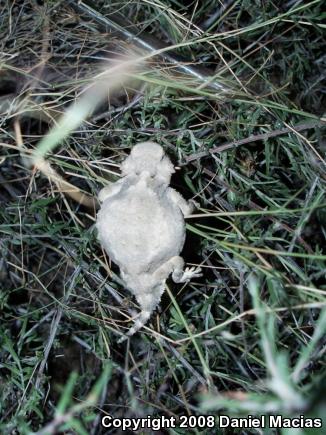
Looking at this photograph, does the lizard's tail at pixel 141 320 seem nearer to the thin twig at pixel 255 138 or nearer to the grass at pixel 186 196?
the grass at pixel 186 196

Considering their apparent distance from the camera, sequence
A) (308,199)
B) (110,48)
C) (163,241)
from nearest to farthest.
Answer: (163,241) → (308,199) → (110,48)

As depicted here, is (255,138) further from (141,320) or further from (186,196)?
(141,320)

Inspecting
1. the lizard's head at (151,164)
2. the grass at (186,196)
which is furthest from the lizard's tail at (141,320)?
the lizard's head at (151,164)

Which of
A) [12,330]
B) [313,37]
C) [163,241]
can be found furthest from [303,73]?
[12,330]

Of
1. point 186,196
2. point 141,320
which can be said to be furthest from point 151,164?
point 141,320

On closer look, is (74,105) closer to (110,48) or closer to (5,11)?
(110,48)

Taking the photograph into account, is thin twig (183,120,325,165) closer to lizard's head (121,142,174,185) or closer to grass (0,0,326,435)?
grass (0,0,326,435)

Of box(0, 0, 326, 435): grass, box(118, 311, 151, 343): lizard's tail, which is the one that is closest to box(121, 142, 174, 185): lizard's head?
box(0, 0, 326, 435): grass
